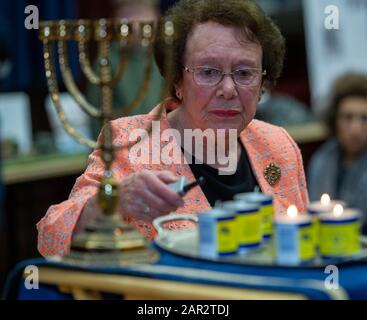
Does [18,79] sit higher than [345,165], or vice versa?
[18,79]

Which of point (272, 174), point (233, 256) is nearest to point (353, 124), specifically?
point (272, 174)

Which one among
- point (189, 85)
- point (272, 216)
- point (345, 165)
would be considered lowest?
point (345, 165)

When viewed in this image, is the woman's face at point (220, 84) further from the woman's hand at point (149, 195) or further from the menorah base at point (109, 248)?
the menorah base at point (109, 248)

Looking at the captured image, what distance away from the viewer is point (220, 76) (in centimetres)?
246

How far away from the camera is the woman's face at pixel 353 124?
16.4 ft

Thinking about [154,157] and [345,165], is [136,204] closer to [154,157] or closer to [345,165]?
[154,157]

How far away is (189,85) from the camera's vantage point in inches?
99.2

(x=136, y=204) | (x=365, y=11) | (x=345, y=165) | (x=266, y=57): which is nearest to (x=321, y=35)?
(x=365, y=11)

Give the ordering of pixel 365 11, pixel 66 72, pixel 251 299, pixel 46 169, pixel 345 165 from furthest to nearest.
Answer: pixel 365 11 → pixel 46 169 → pixel 345 165 → pixel 66 72 → pixel 251 299

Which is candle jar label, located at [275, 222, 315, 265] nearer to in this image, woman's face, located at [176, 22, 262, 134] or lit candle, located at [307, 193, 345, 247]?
lit candle, located at [307, 193, 345, 247]

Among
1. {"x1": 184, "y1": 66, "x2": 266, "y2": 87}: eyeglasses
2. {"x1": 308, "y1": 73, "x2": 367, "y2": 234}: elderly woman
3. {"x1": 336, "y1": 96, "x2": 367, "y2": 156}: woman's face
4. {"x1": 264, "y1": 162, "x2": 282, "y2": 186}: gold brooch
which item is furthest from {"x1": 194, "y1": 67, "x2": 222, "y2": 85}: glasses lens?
{"x1": 336, "y1": 96, "x2": 367, "y2": 156}: woman's face

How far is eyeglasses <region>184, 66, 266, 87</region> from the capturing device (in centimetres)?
246

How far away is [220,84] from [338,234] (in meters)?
0.72
